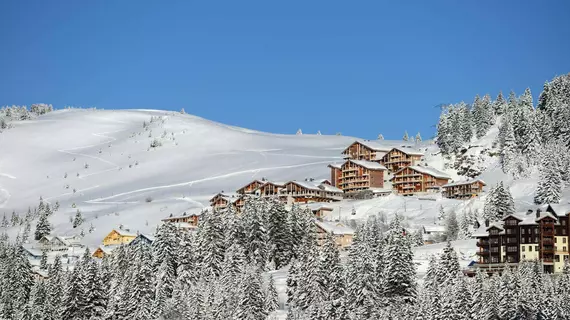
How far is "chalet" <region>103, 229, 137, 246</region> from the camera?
551 feet

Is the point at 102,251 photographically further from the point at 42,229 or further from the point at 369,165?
the point at 369,165

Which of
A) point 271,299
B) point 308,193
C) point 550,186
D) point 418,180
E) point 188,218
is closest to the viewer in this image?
point 271,299

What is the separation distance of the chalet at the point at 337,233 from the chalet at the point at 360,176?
41.5 metres

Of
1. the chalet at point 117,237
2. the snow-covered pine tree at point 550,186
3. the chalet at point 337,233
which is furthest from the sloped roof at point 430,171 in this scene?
the chalet at point 117,237

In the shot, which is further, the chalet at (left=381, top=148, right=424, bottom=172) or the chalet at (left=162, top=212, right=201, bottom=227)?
the chalet at (left=381, top=148, right=424, bottom=172)

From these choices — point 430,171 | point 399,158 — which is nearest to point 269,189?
point 399,158

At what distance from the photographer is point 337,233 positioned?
13200 centimetres

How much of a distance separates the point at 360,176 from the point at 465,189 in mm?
27601

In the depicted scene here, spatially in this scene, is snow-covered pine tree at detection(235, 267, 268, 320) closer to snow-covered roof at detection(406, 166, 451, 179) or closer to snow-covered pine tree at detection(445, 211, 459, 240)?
snow-covered pine tree at detection(445, 211, 459, 240)

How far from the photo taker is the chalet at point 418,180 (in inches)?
6654

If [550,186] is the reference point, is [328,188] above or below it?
above

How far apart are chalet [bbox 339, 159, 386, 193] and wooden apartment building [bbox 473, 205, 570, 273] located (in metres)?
69.9

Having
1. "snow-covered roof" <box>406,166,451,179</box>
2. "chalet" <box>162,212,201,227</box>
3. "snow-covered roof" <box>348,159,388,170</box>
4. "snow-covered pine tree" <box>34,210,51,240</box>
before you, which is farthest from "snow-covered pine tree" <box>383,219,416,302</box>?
"snow-covered pine tree" <box>34,210,51,240</box>

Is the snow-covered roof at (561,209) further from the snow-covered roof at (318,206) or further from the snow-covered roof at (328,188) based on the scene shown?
the snow-covered roof at (328,188)
